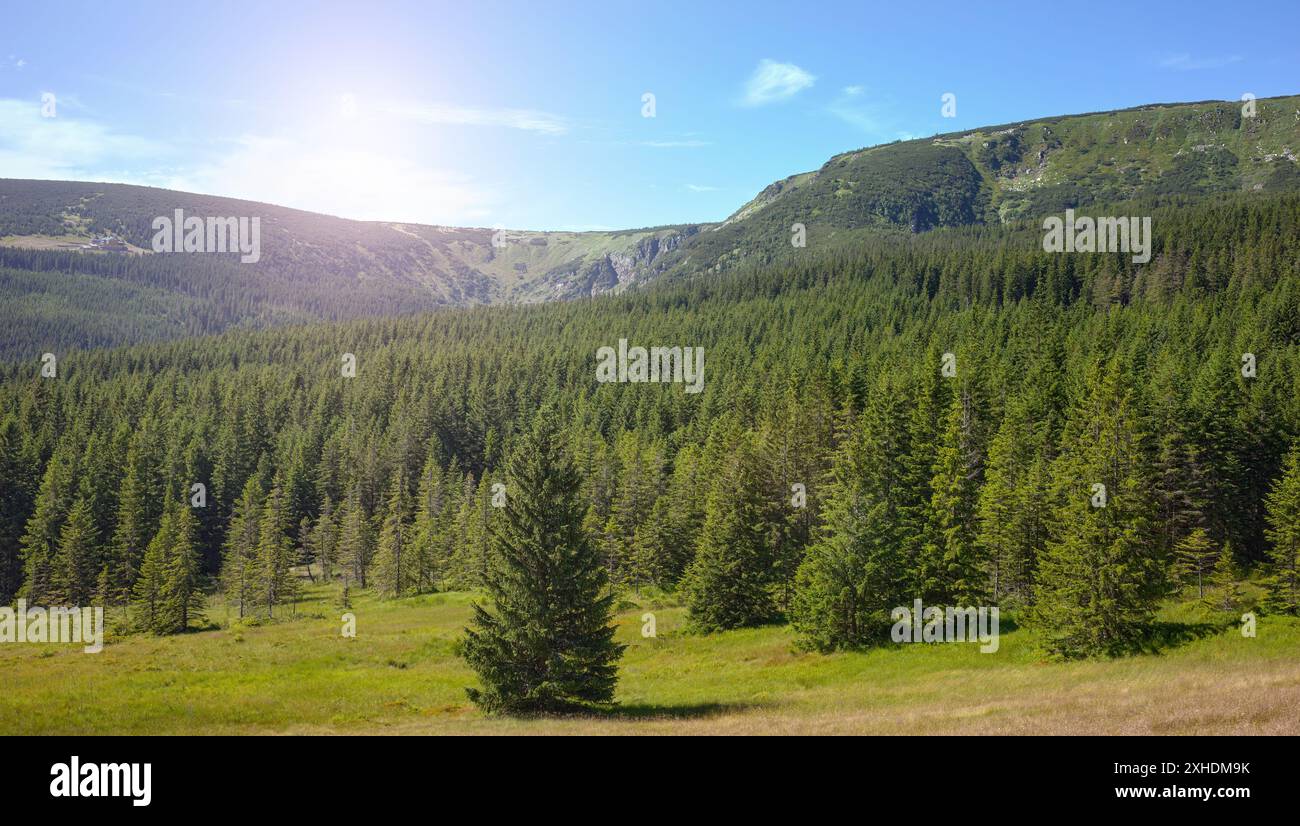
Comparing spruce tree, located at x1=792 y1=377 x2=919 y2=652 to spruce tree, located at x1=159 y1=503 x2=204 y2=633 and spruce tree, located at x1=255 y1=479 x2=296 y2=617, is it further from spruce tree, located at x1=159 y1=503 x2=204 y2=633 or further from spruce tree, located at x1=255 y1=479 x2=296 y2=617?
spruce tree, located at x1=255 y1=479 x2=296 y2=617

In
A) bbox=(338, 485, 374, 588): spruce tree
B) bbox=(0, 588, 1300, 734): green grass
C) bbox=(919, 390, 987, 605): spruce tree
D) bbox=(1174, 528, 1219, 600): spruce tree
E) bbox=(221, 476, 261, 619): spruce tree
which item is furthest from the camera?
bbox=(338, 485, 374, 588): spruce tree

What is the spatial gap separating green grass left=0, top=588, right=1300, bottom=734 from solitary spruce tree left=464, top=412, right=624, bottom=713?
5.08 feet

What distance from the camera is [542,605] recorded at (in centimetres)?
2781

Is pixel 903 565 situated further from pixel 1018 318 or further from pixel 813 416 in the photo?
pixel 1018 318

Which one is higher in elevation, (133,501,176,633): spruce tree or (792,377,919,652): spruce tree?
(792,377,919,652): spruce tree

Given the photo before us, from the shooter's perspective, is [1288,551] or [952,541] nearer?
[1288,551]

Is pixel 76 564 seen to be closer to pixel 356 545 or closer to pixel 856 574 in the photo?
pixel 356 545

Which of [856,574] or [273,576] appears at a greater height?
[856,574]

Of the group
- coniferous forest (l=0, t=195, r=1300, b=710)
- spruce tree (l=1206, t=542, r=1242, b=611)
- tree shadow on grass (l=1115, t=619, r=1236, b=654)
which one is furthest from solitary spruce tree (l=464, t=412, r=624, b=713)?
spruce tree (l=1206, t=542, r=1242, b=611)

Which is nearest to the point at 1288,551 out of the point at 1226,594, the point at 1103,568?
the point at 1226,594

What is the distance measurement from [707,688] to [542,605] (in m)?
11.5

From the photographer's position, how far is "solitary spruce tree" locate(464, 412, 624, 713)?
27.5 m

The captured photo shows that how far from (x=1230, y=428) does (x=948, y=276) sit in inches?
4889

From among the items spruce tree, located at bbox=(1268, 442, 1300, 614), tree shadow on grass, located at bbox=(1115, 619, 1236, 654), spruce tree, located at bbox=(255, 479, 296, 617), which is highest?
spruce tree, located at bbox=(1268, 442, 1300, 614)
